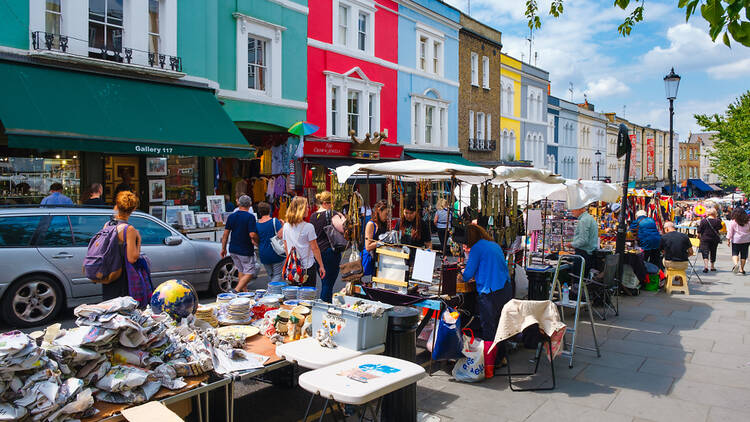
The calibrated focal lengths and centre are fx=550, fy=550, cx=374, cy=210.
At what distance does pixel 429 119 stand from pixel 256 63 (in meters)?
10.3

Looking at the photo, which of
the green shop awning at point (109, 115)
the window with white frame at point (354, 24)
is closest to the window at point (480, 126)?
the window with white frame at point (354, 24)

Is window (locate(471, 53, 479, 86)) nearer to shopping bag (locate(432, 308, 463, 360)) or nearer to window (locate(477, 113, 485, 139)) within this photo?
window (locate(477, 113, 485, 139))

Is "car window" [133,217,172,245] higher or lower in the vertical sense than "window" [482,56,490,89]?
lower

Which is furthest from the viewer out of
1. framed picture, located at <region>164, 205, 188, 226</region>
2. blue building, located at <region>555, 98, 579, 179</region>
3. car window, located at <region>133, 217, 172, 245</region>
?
blue building, located at <region>555, 98, 579, 179</region>

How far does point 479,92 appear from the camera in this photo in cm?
2792

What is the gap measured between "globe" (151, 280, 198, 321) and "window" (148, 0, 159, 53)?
34.2ft

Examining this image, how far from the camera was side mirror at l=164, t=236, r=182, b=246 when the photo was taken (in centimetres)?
887

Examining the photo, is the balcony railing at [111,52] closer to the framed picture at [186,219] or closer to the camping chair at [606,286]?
the framed picture at [186,219]

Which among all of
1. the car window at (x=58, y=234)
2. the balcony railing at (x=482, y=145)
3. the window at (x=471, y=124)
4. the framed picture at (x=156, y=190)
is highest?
the window at (x=471, y=124)

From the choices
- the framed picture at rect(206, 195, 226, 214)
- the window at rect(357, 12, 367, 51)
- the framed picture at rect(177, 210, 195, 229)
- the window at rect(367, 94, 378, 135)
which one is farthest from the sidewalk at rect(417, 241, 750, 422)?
the window at rect(357, 12, 367, 51)

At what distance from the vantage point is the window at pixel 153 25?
13250 millimetres

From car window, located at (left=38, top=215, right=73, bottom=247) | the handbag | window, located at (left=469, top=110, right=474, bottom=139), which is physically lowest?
the handbag

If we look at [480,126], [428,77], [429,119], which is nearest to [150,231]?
[428,77]

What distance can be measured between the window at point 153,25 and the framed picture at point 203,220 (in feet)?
13.6
